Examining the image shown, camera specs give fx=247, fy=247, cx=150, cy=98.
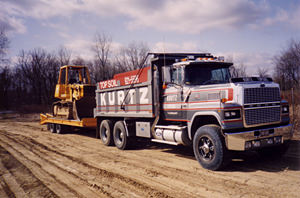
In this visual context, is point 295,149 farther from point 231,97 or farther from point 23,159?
point 23,159

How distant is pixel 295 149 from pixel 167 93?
478 centimetres

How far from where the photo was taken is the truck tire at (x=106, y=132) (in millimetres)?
11094

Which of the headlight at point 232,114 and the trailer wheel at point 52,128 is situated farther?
the trailer wheel at point 52,128

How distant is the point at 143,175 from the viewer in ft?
21.2

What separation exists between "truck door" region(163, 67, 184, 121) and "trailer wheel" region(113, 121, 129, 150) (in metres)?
2.39

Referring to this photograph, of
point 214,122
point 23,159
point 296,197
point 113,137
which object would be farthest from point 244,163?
point 23,159

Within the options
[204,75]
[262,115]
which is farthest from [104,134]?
[262,115]

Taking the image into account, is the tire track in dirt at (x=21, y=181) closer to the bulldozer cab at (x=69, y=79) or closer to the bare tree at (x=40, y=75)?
the bulldozer cab at (x=69, y=79)

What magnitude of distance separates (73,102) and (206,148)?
32.9 ft

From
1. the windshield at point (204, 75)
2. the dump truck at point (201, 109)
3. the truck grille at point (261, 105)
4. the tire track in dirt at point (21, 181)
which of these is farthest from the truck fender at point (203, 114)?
the tire track in dirt at point (21, 181)

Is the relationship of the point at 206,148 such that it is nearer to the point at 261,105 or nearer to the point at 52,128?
the point at 261,105

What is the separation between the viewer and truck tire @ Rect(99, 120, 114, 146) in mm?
11094

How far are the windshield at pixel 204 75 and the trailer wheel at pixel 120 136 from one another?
12.6 feet

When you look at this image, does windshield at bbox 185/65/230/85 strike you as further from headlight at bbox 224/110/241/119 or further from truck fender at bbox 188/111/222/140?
headlight at bbox 224/110/241/119
